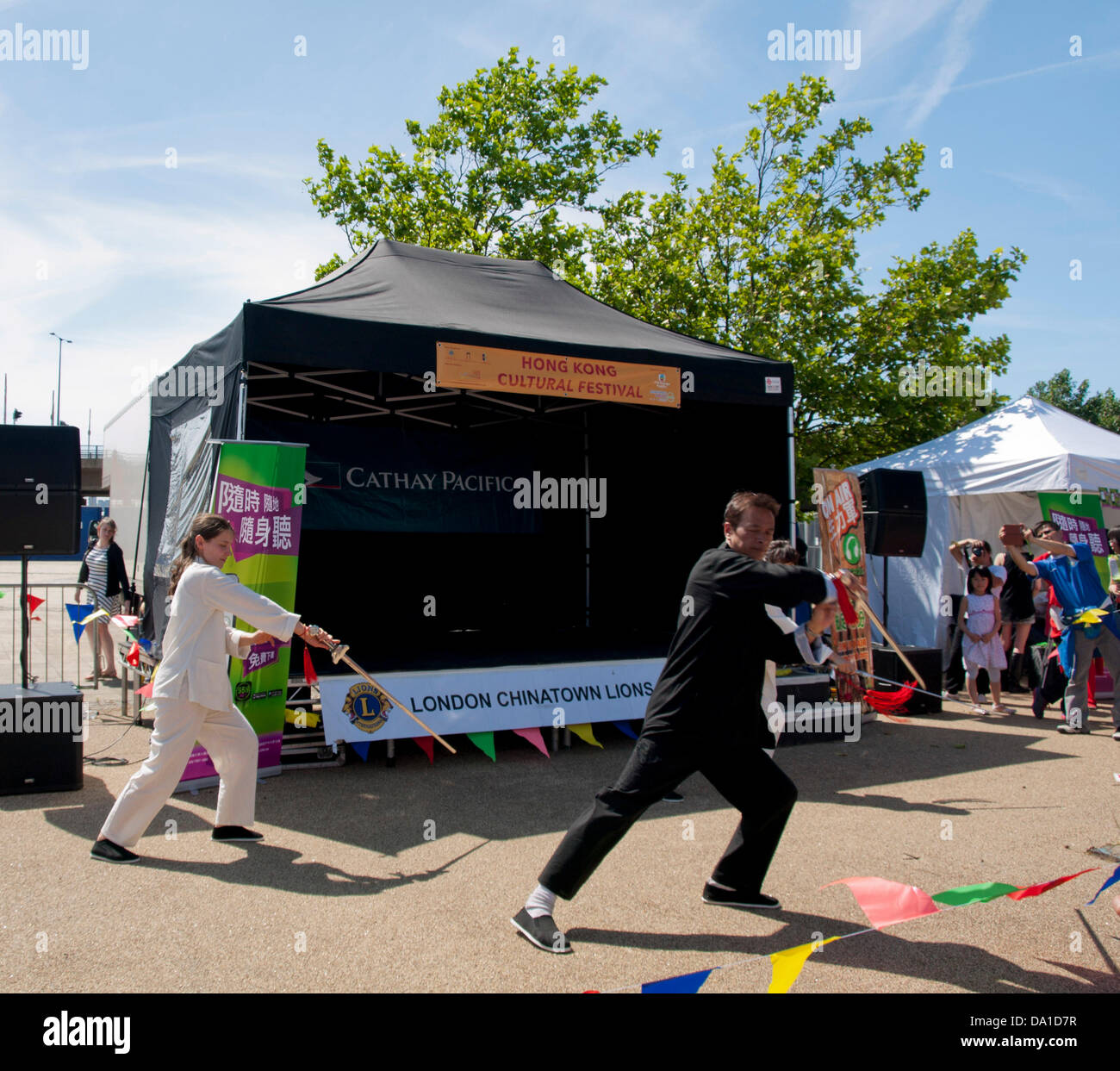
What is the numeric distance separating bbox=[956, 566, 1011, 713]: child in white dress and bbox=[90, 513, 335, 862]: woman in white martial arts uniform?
733cm

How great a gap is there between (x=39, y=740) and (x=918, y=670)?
25.5ft

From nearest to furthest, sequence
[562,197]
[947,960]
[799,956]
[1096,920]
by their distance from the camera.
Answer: [799,956]
[947,960]
[1096,920]
[562,197]

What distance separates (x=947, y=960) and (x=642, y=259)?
1658cm

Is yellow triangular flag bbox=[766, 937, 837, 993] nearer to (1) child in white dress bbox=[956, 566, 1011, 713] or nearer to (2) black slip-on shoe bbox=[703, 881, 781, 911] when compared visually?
(2) black slip-on shoe bbox=[703, 881, 781, 911]

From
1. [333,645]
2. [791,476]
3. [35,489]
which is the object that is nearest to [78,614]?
[35,489]

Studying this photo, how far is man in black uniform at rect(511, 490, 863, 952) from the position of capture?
337 centimetres

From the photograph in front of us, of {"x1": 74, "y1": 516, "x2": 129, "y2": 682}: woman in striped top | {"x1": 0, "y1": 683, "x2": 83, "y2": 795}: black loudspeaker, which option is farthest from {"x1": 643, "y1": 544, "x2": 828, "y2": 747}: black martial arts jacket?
{"x1": 74, "y1": 516, "x2": 129, "y2": 682}: woman in striped top

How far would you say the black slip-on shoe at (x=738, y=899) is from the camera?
3855 millimetres

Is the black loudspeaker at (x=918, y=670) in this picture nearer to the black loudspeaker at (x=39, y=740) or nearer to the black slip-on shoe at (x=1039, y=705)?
the black slip-on shoe at (x=1039, y=705)

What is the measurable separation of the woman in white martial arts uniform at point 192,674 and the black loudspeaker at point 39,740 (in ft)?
4.66

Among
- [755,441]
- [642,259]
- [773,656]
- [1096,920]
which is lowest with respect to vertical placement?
[1096,920]

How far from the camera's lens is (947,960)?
3355mm

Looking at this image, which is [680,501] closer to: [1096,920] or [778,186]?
[1096,920]

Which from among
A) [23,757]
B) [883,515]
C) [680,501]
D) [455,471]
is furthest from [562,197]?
[23,757]
